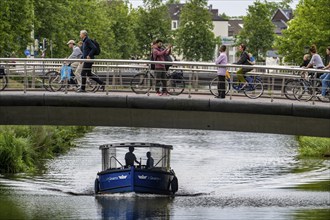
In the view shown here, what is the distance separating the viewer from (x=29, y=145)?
178 feet

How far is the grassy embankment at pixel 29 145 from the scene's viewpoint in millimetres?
50719

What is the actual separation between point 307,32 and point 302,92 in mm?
38283

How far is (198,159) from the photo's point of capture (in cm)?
5991

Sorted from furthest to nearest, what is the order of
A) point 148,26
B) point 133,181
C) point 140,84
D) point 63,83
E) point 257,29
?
point 148,26 < point 257,29 < point 133,181 < point 63,83 < point 140,84

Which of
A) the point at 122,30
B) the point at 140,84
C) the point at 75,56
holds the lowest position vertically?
the point at 122,30

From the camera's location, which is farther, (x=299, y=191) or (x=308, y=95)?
(x=299, y=191)

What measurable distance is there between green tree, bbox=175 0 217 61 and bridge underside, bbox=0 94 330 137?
97512mm

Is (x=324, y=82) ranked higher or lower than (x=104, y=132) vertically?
higher

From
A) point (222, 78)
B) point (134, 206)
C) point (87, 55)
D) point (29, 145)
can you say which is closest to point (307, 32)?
point (29, 145)

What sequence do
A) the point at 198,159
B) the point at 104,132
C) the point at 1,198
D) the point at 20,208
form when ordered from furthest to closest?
1. the point at 104,132
2. the point at 198,159
3. the point at 1,198
4. the point at 20,208

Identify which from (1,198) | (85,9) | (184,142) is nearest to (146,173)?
(1,198)

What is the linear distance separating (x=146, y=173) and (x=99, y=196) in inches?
82.1

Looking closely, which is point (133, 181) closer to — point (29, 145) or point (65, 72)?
point (65, 72)

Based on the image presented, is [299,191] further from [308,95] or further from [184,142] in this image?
[184,142]
